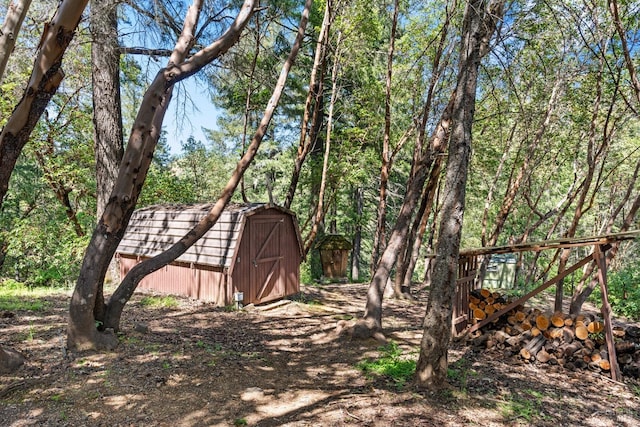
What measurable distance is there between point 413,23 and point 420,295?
832cm

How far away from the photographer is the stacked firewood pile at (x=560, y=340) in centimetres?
539

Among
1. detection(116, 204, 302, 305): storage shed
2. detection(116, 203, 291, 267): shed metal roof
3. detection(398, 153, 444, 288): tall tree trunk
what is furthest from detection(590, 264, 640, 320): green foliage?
detection(116, 203, 291, 267): shed metal roof

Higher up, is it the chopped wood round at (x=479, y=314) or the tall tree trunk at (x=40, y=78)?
the tall tree trunk at (x=40, y=78)

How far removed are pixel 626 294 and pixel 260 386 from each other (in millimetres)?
12899

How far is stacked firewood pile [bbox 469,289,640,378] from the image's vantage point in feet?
17.7

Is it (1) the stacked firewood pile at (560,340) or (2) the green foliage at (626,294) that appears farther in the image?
(2) the green foliage at (626,294)

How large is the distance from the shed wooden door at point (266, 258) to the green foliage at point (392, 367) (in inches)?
165

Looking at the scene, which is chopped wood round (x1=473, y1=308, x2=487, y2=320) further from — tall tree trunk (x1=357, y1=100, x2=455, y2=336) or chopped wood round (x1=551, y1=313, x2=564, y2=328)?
tall tree trunk (x1=357, y1=100, x2=455, y2=336)

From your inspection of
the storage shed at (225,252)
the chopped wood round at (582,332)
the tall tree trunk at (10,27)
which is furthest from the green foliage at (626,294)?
the tall tree trunk at (10,27)

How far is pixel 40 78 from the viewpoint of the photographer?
350 cm

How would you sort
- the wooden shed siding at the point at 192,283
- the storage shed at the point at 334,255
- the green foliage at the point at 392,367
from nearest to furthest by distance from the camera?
the green foliage at the point at 392,367, the wooden shed siding at the point at 192,283, the storage shed at the point at 334,255

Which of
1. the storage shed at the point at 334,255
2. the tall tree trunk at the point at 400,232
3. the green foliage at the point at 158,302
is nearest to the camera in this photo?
the tall tree trunk at the point at 400,232

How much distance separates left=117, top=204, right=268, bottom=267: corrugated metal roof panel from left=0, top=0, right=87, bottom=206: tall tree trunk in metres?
4.90

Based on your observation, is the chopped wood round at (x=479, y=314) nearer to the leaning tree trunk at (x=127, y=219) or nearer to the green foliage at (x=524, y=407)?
the green foliage at (x=524, y=407)
